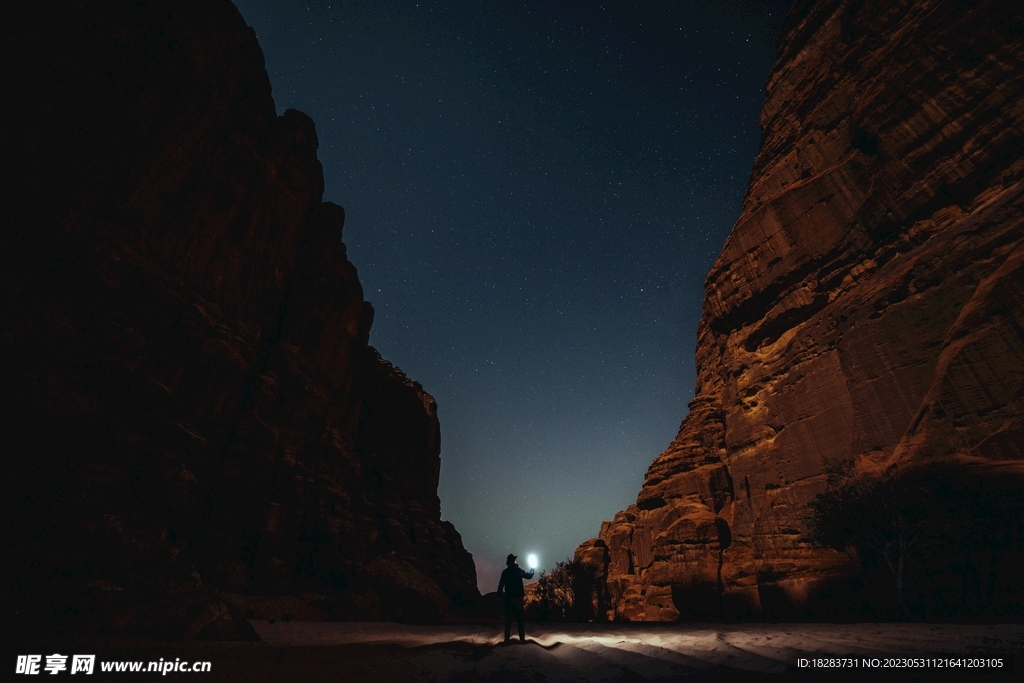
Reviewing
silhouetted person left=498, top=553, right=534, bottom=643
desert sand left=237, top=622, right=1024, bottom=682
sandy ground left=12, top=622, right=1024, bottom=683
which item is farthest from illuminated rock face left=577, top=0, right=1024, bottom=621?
silhouetted person left=498, top=553, right=534, bottom=643

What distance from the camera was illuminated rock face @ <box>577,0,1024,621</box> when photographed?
65.8 ft

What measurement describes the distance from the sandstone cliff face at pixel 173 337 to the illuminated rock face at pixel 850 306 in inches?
840

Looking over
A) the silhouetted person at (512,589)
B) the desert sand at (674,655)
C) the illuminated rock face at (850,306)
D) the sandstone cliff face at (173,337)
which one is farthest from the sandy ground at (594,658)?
the illuminated rock face at (850,306)

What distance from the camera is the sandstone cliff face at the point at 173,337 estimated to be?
59.6 ft

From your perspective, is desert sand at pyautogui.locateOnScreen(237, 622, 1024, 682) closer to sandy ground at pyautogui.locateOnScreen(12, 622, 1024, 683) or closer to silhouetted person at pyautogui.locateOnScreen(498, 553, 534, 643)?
sandy ground at pyautogui.locateOnScreen(12, 622, 1024, 683)

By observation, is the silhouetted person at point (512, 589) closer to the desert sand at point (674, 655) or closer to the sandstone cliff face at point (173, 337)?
the desert sand at point (674, 655)

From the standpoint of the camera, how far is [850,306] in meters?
26.2

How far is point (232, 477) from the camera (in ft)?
91.5

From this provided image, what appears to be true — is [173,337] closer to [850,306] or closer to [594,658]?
[594,658]

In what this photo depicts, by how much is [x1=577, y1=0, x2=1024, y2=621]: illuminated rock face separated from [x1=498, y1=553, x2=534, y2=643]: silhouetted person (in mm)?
19538

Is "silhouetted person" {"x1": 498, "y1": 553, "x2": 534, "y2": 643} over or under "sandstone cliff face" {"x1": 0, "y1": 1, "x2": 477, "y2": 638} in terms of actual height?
under

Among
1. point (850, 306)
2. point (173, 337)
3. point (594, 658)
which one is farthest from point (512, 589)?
point (850, 306)

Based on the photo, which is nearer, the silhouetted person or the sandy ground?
the sandy ground

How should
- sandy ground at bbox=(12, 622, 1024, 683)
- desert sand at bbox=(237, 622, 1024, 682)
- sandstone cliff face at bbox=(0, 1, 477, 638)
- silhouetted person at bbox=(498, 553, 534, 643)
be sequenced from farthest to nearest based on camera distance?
sandstone cliff face at bbox=(0, 1, 477, 638)
silhouetted person at bbox=(498, 553, 534, 643)
desert sand at bbox=(237, 622, 1024, 682)
sandy ground at bbox=(12, 622, 1024, 683)
